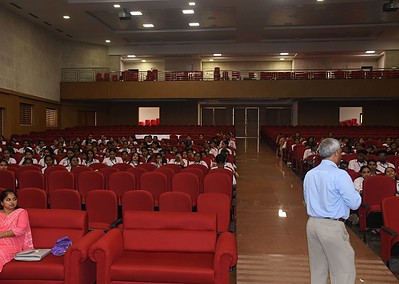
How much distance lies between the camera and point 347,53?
87.2ft

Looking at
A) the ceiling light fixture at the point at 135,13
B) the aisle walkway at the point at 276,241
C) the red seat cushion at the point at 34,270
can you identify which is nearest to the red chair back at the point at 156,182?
the aisle walkway at the point at 276,241

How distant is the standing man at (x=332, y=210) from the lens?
325 cm

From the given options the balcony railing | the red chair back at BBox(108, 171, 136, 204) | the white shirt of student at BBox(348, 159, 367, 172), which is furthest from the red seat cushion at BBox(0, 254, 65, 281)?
the balcony railing

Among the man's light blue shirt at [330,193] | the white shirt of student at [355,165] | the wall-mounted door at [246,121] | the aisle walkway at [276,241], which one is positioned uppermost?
the wall-mounted door at [246,121]

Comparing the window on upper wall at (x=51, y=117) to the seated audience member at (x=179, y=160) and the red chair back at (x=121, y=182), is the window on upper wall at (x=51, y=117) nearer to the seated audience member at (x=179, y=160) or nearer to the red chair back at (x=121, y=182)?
the seated audience member at (x=179, y=160)

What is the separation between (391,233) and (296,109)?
2330cm

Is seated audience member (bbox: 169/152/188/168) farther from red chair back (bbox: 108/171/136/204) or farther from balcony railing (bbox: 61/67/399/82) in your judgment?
balcony railing (bbox: 61/67/399/82)

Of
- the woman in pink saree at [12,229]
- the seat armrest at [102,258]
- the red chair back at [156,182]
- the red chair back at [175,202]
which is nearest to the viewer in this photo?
the seat armrest at [102,258]

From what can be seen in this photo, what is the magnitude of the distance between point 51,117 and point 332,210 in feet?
69.9

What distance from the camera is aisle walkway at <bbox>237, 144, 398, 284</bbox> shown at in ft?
15.8

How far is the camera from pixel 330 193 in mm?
3299

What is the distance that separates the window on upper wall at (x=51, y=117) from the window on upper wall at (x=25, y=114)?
6.56ft

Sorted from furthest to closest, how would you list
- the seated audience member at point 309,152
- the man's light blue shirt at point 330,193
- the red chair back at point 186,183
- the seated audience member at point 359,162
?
the seated audience member at point 309,152 → the seated audience member at point 359,162 → the red chair back at point 186,183 → the man's light blue shirt at point 330,193

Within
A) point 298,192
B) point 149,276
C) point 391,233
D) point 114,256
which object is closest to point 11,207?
point 114,256
